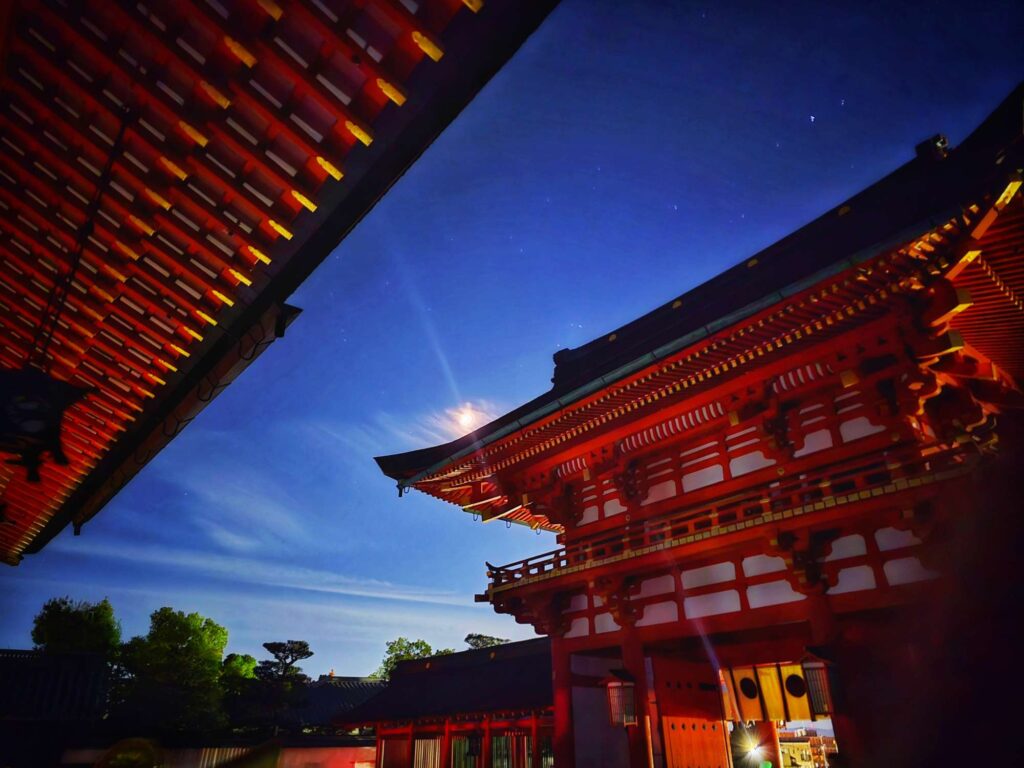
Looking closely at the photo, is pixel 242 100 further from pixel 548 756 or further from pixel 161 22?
pixel 548 756

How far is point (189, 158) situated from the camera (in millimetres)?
3736

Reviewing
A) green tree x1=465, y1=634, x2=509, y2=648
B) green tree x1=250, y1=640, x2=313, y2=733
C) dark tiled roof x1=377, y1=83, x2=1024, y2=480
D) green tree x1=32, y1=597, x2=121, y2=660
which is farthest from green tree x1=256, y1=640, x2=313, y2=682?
dark tiled roof x1=377, y1=83, x2=1024, y2=480

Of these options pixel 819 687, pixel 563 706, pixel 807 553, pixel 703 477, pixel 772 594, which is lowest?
pixel 563 706

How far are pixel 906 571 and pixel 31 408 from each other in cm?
1136

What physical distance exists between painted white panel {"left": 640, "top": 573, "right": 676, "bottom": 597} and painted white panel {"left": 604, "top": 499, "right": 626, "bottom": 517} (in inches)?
67.7

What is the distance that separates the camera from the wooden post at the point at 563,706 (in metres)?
11.9

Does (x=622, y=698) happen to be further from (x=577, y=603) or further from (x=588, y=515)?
(x=588, y=515)

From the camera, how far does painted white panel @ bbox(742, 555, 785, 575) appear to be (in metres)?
10.3

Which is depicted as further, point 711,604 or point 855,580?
point 711,604

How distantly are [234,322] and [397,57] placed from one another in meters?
2.65

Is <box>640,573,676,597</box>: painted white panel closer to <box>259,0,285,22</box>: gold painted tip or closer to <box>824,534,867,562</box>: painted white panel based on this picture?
<box>824,534,867,562</box>: painted white panel

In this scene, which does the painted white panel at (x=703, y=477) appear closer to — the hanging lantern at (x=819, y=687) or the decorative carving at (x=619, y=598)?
the decorative carving at (x=619, y=598)

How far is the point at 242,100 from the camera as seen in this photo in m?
3.48

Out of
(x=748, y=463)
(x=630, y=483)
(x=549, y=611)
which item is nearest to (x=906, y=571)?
(x=748, y=463)
